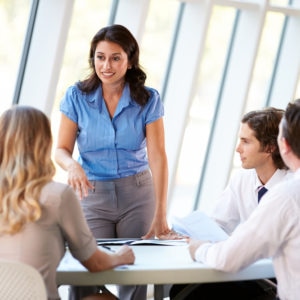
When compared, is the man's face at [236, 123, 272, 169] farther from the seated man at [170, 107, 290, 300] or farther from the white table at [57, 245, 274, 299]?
the white table at [57, 245, 274, 299]

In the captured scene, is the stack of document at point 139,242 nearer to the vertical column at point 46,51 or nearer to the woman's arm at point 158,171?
the woman's arm at point 158,171

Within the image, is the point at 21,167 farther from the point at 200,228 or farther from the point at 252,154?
the point at 252,154

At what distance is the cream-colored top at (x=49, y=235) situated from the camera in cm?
263

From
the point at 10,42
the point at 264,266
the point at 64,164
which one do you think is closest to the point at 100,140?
the point at 64,164

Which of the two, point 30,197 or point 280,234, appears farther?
point 280,234

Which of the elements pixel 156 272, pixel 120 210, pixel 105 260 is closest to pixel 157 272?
pixel 156 272

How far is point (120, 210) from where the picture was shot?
150 inches

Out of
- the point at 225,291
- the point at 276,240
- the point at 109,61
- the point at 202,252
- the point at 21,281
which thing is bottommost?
the point at 225,291

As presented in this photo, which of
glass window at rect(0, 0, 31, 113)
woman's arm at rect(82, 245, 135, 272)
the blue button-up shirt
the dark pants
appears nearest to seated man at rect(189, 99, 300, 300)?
woman's arm at rect(82, 245, 135, 272)

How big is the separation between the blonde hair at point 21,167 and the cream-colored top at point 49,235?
0.03 metres

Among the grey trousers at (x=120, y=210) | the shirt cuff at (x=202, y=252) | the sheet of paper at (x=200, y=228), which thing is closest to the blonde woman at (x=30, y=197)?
the shirt cuff at (x=202, y=252)

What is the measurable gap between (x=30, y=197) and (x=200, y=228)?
3.46ft

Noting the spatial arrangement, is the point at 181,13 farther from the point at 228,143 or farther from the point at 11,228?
the point at 11,228

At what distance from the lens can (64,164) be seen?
3.66 m
